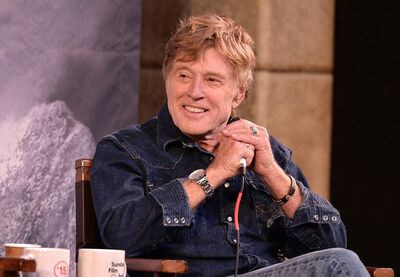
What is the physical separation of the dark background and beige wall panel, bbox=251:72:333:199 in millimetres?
156

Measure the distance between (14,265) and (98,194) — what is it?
0.56 metres

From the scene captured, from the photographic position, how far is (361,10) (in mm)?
3756

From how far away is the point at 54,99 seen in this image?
9.57 feet

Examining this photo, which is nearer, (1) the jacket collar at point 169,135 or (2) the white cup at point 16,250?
(2) the white cup at point 16,250

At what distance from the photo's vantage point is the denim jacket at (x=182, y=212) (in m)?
2.21

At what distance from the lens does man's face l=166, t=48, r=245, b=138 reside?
2471 millimetres

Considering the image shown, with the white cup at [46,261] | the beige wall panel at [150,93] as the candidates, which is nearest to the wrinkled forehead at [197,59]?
the white cup at [46,261]

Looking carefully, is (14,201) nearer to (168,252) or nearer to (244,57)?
(168,252)

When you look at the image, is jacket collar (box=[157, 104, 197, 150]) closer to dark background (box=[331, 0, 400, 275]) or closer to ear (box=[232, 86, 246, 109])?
ear (box=[232, 86, 246, 109])

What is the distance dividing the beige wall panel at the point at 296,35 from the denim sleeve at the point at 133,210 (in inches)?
68.9

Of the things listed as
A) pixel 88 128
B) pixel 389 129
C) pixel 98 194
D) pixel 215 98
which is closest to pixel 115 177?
pixel 98 194

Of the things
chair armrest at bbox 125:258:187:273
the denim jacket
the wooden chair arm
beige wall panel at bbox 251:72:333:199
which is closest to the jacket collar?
the denim jacket

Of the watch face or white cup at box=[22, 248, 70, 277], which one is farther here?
the watch face

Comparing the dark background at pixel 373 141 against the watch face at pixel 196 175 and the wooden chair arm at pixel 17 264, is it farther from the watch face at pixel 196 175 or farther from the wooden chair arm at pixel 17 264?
the wooden chair arm at pixel 17 264
